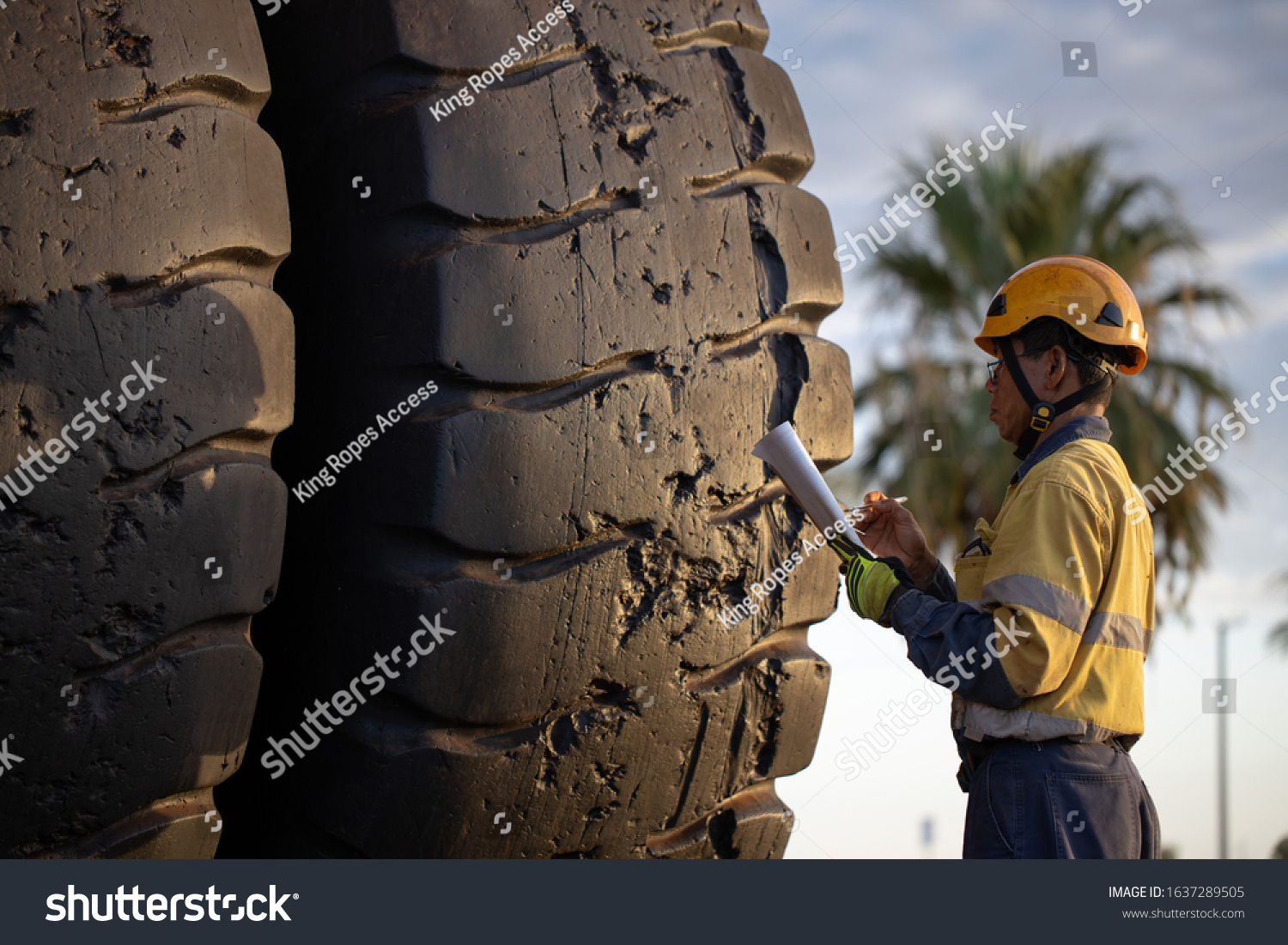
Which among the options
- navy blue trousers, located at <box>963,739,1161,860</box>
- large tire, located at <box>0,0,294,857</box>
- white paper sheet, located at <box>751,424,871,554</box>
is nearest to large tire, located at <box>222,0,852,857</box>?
white paper sheet, located at <box>751,424,871,554</box>

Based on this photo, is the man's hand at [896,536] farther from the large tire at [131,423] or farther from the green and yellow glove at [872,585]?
the large tire at [131,423]

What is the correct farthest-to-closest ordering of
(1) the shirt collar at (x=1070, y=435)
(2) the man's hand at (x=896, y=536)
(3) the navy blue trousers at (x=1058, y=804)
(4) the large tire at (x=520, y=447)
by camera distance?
(2) the man's hand at (x=896, y=536), (1) the shirt collar at (x=1070, y=435), (3) the navy blue trousers at (x=1058, y=804), (4) the large tire at (x=520, y=447)

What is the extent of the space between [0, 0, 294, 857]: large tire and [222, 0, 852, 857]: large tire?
14 cm

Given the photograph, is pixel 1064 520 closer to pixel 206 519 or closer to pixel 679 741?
pixel 679 741

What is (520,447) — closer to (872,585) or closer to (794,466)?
(794,466)

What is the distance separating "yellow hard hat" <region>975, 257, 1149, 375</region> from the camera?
1.94m

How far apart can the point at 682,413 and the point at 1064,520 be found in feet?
2.11

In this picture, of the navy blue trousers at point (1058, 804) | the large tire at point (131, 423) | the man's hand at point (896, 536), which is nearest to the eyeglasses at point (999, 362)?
the man's hand at point (896, 536)

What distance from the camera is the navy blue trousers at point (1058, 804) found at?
1743 mm

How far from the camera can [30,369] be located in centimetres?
124

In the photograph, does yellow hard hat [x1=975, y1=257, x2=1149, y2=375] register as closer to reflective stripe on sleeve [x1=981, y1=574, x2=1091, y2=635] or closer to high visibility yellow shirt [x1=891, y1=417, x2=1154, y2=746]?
high visibility yellow shirt [x1=891, y1=417, x2=1154, y2=746]

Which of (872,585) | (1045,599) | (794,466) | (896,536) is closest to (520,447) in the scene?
(794,466)

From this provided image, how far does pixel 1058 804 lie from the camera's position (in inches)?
68.4

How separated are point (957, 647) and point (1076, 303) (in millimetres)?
672
